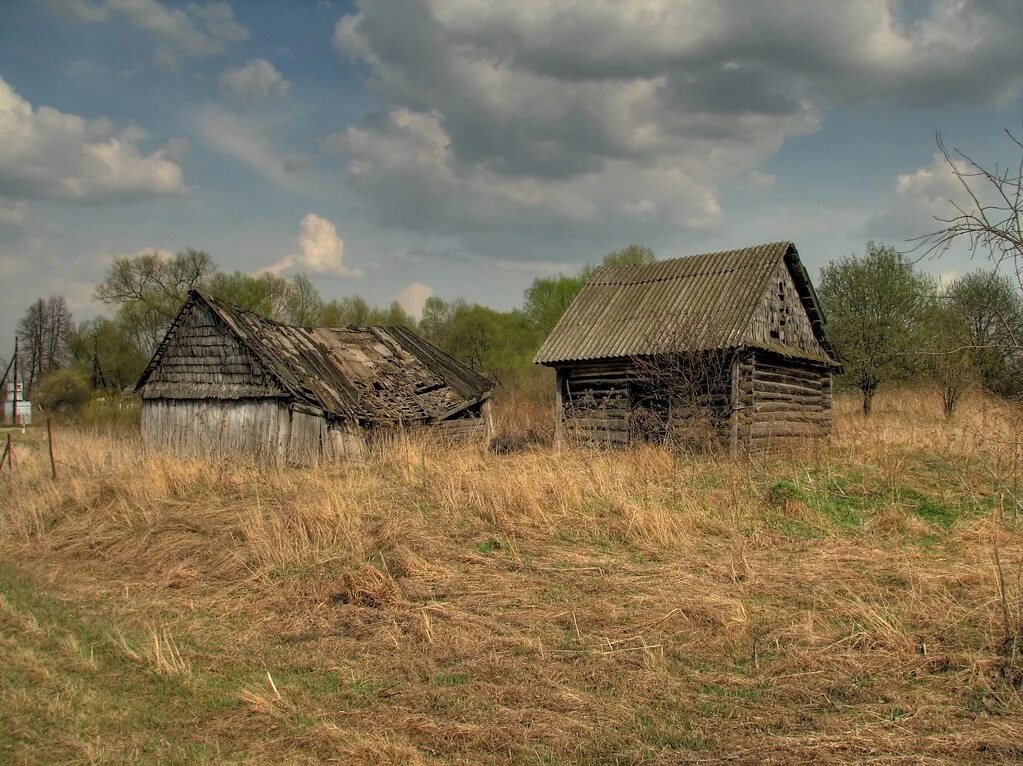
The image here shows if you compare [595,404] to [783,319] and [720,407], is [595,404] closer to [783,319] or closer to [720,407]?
[720,407]

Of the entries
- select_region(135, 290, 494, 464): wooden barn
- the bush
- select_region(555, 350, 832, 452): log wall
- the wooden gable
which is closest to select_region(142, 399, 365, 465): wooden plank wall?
select_region(135, 290, 494, 464): wooden barn

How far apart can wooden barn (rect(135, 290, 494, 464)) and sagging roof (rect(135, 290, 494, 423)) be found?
41 millimetres

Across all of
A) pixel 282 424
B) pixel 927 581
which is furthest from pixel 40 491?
pixel 927 581

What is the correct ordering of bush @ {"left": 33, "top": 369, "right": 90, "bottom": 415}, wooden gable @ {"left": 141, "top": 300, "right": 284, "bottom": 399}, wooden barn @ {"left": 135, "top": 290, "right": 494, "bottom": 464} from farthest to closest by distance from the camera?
1. bush @ {"left": 33, "top": 369, "right": 90, "bottom": 415}
2. wooden gable @ {"left": 141, "top": 300, "right": 284, "bottom": 399}
3. wooden barn @ {"left": 135, "top": 290, "right": 494, "bottom": 464}

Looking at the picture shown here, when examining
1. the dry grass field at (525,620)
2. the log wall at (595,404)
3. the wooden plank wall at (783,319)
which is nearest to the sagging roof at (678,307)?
the wooden plank wall at (783,319)

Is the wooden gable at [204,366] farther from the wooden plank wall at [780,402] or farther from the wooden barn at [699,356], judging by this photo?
the wooden plank wall at [780,402]

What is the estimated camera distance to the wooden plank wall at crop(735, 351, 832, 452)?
693 inches

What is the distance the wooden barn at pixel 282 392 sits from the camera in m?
19.6

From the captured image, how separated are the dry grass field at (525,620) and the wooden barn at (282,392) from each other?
7.61 metres

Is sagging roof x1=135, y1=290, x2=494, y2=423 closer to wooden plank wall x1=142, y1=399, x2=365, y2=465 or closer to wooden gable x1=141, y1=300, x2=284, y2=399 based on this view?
wooden gable x1=141, y1=300, x2=284, y2=399

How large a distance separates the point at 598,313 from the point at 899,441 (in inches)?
331

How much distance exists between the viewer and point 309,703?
5199mm

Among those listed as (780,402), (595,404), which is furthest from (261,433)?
(780,402)

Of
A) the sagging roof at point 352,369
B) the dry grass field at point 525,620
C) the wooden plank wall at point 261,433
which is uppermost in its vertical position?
the sagging roof at point 352,369
